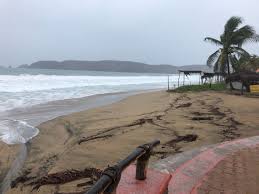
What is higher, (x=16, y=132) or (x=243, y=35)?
(x=243, y=35)

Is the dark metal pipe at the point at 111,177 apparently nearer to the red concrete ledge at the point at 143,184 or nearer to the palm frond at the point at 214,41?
the red concrete ledge at the point at 143,184

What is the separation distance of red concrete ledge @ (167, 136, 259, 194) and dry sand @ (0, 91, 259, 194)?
4.64 feet

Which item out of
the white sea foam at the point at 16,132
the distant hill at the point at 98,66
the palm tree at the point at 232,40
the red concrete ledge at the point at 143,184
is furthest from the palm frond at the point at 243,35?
the distant hill at the point at 98,66

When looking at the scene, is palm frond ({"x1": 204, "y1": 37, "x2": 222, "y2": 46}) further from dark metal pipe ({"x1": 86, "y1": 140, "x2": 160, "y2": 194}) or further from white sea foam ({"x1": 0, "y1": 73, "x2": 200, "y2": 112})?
dark metal pipe ({"x1": 86, "y1": 140, "x2": 160, "y2": 194})

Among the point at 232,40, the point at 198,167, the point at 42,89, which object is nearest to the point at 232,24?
the point at 232,40

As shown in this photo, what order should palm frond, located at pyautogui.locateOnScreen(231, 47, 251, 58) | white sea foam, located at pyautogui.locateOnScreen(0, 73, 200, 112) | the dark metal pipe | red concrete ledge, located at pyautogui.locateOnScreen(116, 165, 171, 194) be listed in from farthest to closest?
palm frond, located at pyautogui.locateOnScreen(231, 47, 251, 58)
white sea foam, located at pyautogui.locateOnScreen(0, 73, 200, 112)
red concrete ledge, located at pyautogui.locateOnScreen(116, 165, 171, 194)
the dark metal pipe

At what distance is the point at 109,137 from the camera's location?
9023 millimetres

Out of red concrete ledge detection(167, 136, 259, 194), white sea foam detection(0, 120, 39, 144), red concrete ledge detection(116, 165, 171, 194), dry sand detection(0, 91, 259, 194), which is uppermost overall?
red concrete ledge detection(116, 165, 171, 194)

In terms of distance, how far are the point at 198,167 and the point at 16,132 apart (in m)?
7.72

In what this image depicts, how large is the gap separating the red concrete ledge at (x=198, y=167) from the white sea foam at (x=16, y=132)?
6.00 m

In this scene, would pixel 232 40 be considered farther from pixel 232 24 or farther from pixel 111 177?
pixel 111 177


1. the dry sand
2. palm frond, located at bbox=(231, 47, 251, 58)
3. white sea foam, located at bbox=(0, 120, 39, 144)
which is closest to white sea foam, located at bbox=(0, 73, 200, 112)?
white sea foam, located at bbox=(0, 120, 39, 144)

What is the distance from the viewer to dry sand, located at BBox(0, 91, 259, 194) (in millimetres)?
6496

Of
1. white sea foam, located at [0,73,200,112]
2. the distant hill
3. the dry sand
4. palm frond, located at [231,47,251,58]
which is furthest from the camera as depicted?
the distant hill
